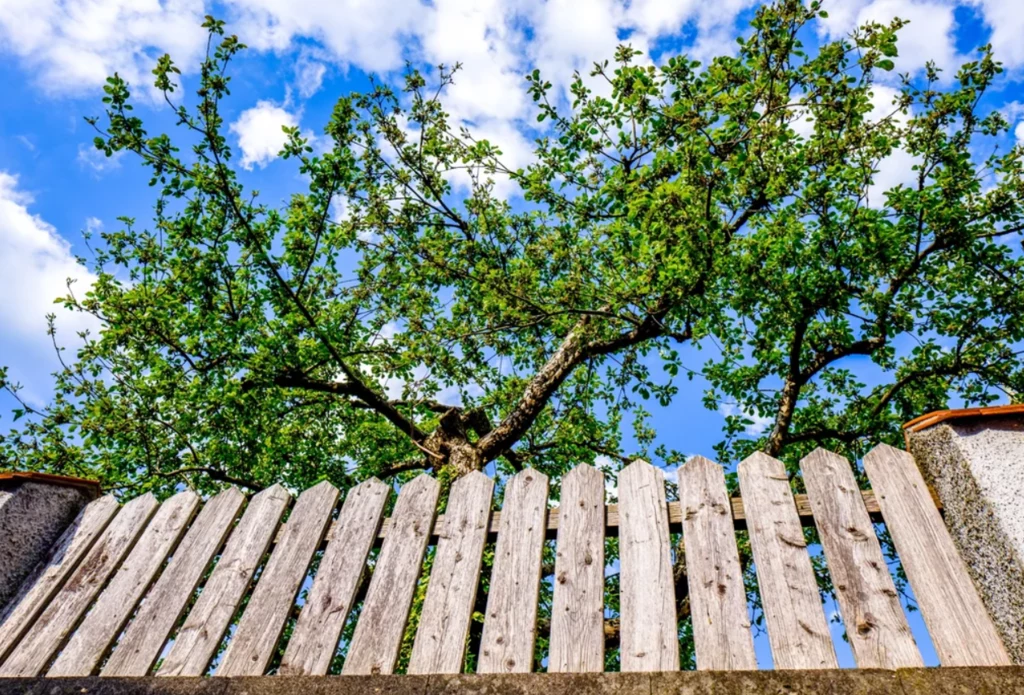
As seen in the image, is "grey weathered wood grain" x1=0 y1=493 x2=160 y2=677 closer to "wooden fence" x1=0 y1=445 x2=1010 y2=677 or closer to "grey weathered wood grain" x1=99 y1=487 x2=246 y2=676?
"wooden fence" x1=0 y1=445 x2=1010 y2=677

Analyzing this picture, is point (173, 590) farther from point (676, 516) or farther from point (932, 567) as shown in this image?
point (932, 567)

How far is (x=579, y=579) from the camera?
6.99 feet

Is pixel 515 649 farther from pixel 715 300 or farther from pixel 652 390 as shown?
pixel 652 390

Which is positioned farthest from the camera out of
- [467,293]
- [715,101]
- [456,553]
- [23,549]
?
[467,293]

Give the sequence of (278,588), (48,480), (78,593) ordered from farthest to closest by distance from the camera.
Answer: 1. (48,480)
2. (78,593)
3. (278,588)

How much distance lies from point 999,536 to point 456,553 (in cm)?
182

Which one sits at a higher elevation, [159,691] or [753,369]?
[753,369]

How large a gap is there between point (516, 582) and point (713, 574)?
703 millimetres

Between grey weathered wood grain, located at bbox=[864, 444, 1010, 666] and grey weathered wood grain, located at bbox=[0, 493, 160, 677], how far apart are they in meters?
3.26

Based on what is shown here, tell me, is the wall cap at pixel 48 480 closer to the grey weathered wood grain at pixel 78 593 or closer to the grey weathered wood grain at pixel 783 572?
the grey weathered wood grain at pixel 78 593

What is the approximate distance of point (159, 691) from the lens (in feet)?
6.59

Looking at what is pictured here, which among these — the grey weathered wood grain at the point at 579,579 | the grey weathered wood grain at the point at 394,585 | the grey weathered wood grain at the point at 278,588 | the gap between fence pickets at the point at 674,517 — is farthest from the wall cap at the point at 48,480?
the grey weathered wood grain at the point at 579,579

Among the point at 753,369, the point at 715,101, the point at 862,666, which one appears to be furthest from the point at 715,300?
the point at 862,666

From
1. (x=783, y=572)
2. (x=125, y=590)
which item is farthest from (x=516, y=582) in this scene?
(x=125, y=590)
